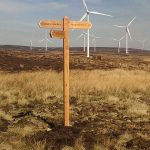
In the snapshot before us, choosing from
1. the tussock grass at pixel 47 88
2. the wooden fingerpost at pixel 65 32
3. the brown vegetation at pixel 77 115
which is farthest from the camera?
the tussock grass at pixel 47 88

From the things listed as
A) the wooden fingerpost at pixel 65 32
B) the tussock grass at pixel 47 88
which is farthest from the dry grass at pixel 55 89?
the wooden fingerpost at pixel 65 32

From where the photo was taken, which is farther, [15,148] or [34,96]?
[34,96]

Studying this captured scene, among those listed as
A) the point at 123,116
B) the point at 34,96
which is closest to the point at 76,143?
the point at 123,116

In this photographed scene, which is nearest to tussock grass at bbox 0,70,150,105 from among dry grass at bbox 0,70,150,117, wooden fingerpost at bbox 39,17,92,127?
dry grass at bbox 0,70,150,117

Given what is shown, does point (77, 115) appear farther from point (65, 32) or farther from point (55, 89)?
point (55, 89)

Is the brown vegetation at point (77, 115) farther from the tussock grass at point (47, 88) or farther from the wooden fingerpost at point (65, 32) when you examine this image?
the wooden fingerpost at point (65, 32)

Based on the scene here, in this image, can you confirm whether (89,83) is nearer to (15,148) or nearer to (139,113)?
(139,113)

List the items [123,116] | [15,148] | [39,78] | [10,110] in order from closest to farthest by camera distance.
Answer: [15,148] → [123,116] → [10,110] → [39,78]

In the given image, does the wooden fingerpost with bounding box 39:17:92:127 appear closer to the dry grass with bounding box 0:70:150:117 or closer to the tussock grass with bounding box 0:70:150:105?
the dry grass with bounding box 0:70:150:117

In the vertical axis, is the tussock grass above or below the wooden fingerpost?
below

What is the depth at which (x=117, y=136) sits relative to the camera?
1034 centimetres

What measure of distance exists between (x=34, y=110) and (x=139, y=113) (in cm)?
362

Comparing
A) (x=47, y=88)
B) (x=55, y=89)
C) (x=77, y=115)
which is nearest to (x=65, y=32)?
(x=77, y=115)

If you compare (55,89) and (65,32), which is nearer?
(65,32)
